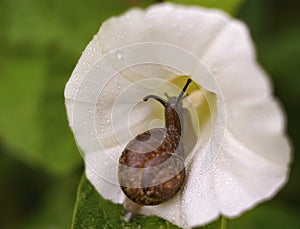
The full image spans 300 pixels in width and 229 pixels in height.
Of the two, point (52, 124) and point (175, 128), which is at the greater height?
point (175, 128)

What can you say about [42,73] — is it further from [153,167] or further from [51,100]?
[153,167]

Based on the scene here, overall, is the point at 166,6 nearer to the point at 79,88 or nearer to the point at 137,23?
the point at 137,23

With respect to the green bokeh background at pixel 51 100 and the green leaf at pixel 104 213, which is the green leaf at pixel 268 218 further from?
the green leaf at pixel 104 213

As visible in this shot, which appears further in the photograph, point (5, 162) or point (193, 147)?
point (5, 162)

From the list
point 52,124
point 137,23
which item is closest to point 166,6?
point 137,23

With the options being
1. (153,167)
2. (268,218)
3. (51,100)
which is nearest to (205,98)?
(153,167)

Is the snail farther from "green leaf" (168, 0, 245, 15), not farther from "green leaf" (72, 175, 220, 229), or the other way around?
"green leaf" (168, 0, 245, 15)

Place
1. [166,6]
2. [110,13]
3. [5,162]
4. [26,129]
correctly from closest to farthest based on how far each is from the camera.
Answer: [166,6]
[110,13]
[26,129]
[5,162]

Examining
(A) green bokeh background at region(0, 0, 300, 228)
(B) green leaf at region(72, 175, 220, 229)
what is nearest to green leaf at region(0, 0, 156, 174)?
(A) green bokeh background at region(0, 0, 300, 228)
